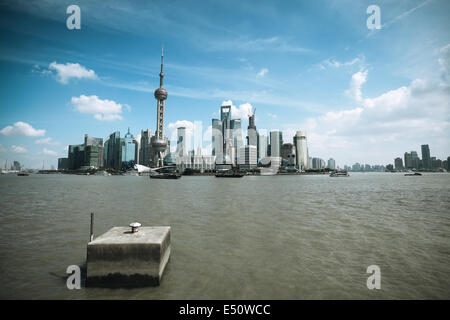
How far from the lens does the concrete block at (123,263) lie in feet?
25.5

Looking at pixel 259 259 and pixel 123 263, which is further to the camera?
pixel 259 259

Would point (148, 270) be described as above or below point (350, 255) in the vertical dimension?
above

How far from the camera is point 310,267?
32.4ft

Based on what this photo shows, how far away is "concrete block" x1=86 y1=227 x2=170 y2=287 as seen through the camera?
7770mm

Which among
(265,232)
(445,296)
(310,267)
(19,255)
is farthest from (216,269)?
(19,255)

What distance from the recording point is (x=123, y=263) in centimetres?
782

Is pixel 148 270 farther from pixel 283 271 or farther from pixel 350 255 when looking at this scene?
pixel 350 255

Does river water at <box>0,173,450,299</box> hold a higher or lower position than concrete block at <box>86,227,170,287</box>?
lower

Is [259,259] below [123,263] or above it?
below

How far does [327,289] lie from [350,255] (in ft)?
15.2

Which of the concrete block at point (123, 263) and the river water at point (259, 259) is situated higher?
the concrete block at point (123, 263)
